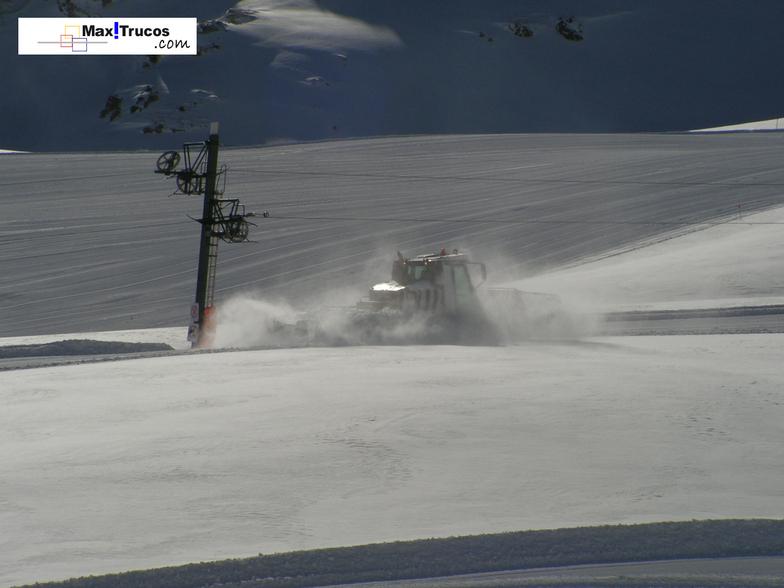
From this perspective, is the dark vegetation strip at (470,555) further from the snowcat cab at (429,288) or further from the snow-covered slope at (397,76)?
the snow-covered slope at (397,76)

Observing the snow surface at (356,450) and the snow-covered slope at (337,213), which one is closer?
the snow surface at (356,450)

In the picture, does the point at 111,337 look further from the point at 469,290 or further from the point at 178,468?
the point at 178,468

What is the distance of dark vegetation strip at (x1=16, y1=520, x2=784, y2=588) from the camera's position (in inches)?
153

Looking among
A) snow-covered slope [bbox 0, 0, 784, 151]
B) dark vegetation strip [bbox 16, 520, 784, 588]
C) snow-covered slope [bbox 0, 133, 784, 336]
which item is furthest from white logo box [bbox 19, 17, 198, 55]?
dark vegetation strip [bbox 16, 520, 784, 588]

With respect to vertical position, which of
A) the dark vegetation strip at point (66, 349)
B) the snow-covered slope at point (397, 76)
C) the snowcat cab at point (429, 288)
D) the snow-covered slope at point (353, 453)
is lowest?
the dark vegetation strip at point (66, 349)

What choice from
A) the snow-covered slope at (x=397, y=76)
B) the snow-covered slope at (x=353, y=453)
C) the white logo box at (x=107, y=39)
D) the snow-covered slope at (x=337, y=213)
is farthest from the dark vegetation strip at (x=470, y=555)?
the white logo box at (x=107, y=39)

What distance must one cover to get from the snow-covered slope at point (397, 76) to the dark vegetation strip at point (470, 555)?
63602 millimetres

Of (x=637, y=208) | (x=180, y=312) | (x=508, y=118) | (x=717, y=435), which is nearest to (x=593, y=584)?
(x=717, y=435)

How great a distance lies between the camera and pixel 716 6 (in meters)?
103

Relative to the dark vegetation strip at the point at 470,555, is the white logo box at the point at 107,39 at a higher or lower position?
higher

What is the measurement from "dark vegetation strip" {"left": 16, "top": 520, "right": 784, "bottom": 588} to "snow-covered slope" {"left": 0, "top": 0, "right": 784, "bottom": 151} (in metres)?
63.6

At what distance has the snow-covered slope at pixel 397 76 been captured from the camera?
235ft

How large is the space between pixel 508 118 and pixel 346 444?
7237 cm

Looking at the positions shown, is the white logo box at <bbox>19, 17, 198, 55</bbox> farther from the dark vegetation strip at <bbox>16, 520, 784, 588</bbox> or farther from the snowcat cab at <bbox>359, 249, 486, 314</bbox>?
the dark vegetation strip at <bbox>16, 520, 784, 588</bbox>
